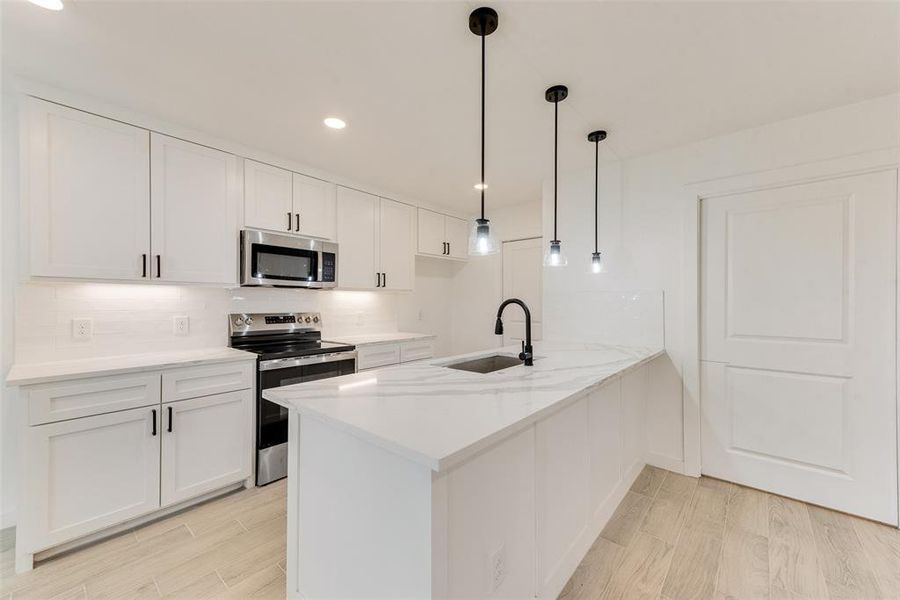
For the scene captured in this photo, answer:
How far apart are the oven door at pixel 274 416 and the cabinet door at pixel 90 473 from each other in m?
0.57

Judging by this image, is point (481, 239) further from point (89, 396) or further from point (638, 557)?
point (89, 396)

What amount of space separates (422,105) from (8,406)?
2.87 metres

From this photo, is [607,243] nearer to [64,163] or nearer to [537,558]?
[537,558]

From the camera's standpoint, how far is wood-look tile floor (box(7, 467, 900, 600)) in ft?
5.28

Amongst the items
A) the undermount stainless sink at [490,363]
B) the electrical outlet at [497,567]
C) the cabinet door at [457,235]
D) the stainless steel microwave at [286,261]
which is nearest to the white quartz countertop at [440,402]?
the undermount stainless sink at [490,363]

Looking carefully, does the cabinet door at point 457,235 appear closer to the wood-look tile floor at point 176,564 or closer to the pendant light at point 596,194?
the pendant light at point 596,194

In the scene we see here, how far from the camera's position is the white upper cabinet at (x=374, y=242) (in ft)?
10.9

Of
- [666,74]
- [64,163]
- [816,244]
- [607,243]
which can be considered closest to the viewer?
[666,74]

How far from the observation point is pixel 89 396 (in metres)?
1.89

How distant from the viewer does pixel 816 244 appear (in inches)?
88.1

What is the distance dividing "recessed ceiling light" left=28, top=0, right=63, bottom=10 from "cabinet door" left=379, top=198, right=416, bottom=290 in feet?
7.83

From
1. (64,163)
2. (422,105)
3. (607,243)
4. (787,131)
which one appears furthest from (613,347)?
(64,163)

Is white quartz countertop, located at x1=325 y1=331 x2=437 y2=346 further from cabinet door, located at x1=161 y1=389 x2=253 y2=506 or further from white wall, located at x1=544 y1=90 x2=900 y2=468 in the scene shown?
white wall, located at x1=544 y1=90 x2=900 y2=468

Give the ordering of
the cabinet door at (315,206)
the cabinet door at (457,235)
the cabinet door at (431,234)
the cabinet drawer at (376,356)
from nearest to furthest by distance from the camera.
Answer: the cabinet door at (315,206) → the cabinet drawer at (376,356) → the cabinet door at (431,234) → the cabinet door at (457,235)
